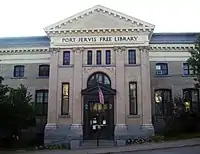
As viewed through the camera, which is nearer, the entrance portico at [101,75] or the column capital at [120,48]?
the entrance portico at [101,75]

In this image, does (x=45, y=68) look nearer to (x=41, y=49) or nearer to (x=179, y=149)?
(x=41, y=49)

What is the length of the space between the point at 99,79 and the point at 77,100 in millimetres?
3108

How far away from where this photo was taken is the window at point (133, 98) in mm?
28250

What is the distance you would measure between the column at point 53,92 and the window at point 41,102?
3450 millimetres

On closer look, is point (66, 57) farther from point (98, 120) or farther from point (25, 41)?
point (25, 41)

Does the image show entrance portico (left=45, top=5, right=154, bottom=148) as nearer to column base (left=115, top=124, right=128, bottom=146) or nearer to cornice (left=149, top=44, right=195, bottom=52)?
column base (left=115, top=124, right=128, bottom=146)

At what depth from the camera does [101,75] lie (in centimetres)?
2939

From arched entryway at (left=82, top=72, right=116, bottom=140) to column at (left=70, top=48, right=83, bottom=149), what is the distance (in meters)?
0.57

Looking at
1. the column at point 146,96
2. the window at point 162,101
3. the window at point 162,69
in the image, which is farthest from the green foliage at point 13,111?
the window at point 162,69

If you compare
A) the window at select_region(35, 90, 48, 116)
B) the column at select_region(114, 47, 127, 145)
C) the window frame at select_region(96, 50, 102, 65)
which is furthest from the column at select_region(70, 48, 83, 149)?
the window at select_region(35, 90, 48, 116)

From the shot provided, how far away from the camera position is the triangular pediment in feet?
97.6

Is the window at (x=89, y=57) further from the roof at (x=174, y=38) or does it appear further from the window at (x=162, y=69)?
the window at (x=162, y=69)

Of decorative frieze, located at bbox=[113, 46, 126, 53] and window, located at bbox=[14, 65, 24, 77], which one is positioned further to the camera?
window, located at bbox=[14, 65, 24, 77]

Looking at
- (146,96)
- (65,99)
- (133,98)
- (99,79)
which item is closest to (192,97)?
(146,96)
